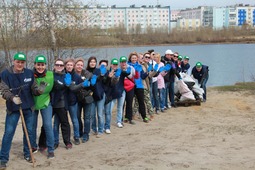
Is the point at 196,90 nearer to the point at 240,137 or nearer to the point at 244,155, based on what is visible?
the point at 240,137

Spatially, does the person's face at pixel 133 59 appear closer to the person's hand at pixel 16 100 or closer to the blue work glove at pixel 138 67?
the blue work glove at pixel 138 67

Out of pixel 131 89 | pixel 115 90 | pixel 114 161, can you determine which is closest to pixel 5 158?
pixel 114 161

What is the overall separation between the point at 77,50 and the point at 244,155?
9184 mm

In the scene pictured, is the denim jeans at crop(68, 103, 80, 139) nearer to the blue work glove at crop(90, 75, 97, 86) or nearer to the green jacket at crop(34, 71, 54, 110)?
the blue work glove at crop(90, 75, 97, 86)

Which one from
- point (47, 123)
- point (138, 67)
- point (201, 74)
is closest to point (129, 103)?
point (138, 67)

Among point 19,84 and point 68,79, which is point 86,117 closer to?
point 68,79

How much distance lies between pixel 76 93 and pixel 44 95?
31.6 inches

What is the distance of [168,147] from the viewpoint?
6.24 metres

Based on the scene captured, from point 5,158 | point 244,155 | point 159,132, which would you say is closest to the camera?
point 5,158

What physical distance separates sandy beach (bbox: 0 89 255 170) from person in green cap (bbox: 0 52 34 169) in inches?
20.4

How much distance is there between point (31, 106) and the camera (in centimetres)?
538

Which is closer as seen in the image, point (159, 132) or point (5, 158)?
point (5, 158)

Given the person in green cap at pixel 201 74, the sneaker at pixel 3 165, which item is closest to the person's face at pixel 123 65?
the sneaker at pixel 3 165

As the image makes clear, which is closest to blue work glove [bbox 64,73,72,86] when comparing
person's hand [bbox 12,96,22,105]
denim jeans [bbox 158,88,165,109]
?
person's hand [bbox 12,96,22,105]
